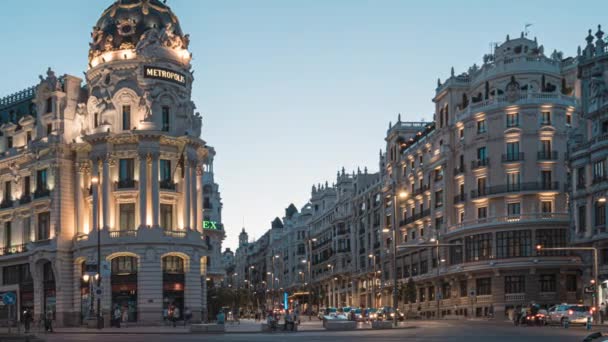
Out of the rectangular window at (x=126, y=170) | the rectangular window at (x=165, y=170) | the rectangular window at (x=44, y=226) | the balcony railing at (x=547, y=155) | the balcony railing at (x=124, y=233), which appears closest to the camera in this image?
the balcony railing at (x=124, y=233)

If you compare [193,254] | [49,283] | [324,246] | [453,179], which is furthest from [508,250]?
[324,246]

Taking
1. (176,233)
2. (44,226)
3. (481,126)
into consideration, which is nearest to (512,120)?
(481,126)

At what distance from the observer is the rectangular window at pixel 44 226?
82.4 m

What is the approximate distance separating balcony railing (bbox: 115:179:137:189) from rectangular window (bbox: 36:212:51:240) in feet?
28.0

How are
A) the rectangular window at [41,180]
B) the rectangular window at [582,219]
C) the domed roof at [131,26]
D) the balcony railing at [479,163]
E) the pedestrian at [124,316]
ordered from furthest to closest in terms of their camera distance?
the balcony railing at [479,163] < the rectangular window at [41,180] < the domed roof at [131,26] < the pedestrian at [124,316] < the rectangular window at [582,219]

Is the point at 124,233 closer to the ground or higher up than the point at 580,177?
closer to the ground

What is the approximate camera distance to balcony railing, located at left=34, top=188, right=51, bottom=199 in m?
82.6

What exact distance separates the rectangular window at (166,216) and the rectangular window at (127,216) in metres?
2.45

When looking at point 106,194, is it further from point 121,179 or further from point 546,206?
point 546,206

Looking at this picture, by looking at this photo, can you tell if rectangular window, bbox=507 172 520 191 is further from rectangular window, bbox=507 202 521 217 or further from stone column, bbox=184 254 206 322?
stone column, bbox=184 254 206 322

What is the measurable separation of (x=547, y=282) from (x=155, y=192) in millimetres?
37140

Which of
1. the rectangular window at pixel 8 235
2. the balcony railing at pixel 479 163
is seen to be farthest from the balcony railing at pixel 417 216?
the rectangular window at pixel 8 235

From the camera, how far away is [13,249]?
87000 mm

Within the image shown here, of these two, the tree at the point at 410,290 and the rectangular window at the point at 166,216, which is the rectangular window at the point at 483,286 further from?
the rectangular window at the point at 166,216
